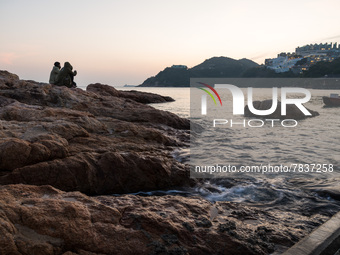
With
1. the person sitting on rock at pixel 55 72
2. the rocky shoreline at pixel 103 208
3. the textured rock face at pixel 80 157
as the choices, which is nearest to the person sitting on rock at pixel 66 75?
the person sitting on rock at pixel 55 72

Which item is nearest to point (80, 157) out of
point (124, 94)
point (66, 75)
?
point (66, 75)

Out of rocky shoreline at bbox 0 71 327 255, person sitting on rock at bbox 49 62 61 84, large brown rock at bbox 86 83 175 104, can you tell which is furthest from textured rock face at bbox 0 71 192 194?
large brown rock at bbox 86 83 175 104

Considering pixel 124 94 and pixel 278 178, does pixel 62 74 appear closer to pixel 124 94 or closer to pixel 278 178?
pixel 278 178

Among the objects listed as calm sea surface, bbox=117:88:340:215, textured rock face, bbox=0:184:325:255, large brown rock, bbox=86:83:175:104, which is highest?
large brown rock, bbox=86:83:175:104

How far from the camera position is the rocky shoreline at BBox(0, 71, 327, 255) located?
2688mm

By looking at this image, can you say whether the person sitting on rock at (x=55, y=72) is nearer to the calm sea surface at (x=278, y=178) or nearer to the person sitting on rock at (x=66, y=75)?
the person sitting on rock at (x=66, y=75)

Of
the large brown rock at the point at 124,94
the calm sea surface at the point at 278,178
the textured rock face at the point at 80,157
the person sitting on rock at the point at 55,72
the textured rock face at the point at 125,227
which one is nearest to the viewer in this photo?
the textured rock face at the point at 125,227

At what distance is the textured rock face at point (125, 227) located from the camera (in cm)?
260

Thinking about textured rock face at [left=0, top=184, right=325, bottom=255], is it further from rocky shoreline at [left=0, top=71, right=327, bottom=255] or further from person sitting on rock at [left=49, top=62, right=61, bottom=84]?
person sitting on rock at [left=49, top=62, right=61, bottom=84]

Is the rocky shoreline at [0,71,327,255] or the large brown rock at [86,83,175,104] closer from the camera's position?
the rocky shoreline at [0,71,327,255]

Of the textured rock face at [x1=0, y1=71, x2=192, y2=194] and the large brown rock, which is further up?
the large brown rock

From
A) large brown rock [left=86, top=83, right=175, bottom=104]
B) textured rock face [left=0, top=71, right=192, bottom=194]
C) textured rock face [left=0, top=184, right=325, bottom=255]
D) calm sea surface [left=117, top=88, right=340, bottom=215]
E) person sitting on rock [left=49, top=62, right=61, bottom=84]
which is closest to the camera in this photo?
textured rock face [left=0, top=184, right=325, bottom=255]

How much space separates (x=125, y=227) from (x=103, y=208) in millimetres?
380

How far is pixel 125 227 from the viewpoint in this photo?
3.08 meters
